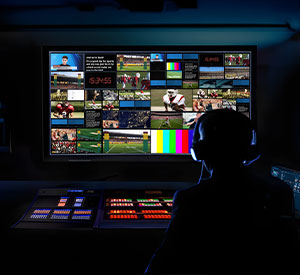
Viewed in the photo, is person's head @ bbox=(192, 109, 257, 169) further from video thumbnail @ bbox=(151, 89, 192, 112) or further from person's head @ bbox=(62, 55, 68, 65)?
person's head @ bbox=(62, 55, 68, 65)

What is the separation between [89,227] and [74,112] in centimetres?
70

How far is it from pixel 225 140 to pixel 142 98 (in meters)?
0.89

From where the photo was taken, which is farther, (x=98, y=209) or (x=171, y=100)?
(x=171, y=100)

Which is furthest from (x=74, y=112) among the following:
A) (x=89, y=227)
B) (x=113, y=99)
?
(x=89, y=227)

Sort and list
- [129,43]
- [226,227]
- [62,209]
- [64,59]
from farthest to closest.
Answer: [129,43]
[64,59]
[62,209]
[226,227]

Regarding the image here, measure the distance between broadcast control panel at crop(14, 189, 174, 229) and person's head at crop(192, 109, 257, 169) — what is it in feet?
1.60

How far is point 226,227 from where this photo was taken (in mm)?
769

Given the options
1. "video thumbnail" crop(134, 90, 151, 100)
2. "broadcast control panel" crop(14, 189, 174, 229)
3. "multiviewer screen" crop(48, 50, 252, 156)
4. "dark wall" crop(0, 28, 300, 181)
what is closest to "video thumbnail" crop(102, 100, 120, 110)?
"multiviewer screen" crop(48, 50, 252, 156)

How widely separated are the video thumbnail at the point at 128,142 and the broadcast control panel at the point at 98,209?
9.9 inches

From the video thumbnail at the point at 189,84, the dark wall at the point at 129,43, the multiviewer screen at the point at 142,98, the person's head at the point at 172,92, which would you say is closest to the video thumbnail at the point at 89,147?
the multiviewer screen at the point at 142,98

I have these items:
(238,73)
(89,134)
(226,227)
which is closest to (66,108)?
(89,134)

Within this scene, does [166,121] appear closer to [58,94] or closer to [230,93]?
[230,93]

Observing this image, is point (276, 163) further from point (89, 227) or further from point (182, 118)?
point (89, 227)

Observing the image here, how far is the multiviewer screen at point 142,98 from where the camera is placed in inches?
64.7
